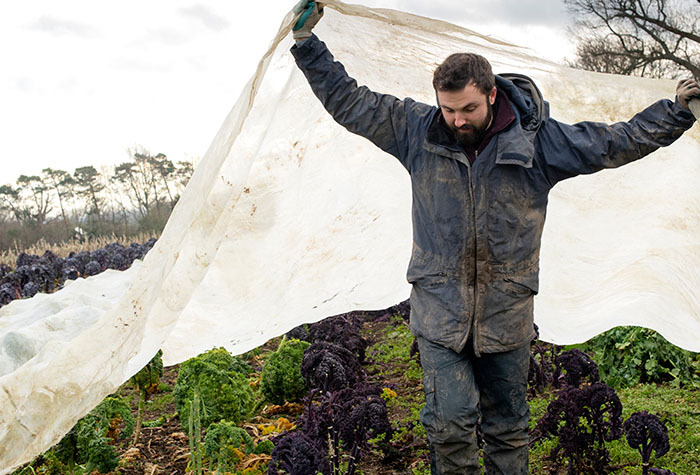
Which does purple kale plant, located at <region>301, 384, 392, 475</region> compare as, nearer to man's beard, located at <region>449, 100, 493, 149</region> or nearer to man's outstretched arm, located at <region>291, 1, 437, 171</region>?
man's outstretched arm, located at <region>291, 1, 437, 171</region>

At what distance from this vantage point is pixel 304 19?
9.61 ft

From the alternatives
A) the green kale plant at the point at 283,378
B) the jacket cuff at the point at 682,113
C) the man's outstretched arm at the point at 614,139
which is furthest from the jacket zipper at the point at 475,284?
Answer: the green kale plant at the point at 283,378

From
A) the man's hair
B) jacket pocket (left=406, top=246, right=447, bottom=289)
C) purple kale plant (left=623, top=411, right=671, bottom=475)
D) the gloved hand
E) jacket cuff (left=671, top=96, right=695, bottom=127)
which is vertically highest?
the gloved hand

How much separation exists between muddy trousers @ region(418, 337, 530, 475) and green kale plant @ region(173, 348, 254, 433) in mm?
1813

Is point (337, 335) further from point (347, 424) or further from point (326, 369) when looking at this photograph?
point (347, 424)

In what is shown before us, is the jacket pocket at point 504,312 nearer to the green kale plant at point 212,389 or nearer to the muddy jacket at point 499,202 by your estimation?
the muddy jacket at point 499,202

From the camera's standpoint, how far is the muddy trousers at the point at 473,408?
2617 millimetres

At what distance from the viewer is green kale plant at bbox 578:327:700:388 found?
16.8 feet

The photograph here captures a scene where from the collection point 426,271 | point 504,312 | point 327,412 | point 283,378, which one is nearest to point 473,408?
point 504,312

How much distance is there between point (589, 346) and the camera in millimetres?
6004

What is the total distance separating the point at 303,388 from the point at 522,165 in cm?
313

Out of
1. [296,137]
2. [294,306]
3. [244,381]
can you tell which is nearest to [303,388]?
[244,381]

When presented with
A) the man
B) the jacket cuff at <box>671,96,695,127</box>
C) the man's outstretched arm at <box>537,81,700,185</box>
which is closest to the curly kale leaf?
the man

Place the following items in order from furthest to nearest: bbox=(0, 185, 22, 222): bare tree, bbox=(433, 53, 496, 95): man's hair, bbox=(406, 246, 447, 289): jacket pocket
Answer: bbox=(0, 185, 22, 222): bare tree → bbox=(406, 246, 447, 289): jacket pocket → bbox=(433, 53, 496, 95): man's hair
